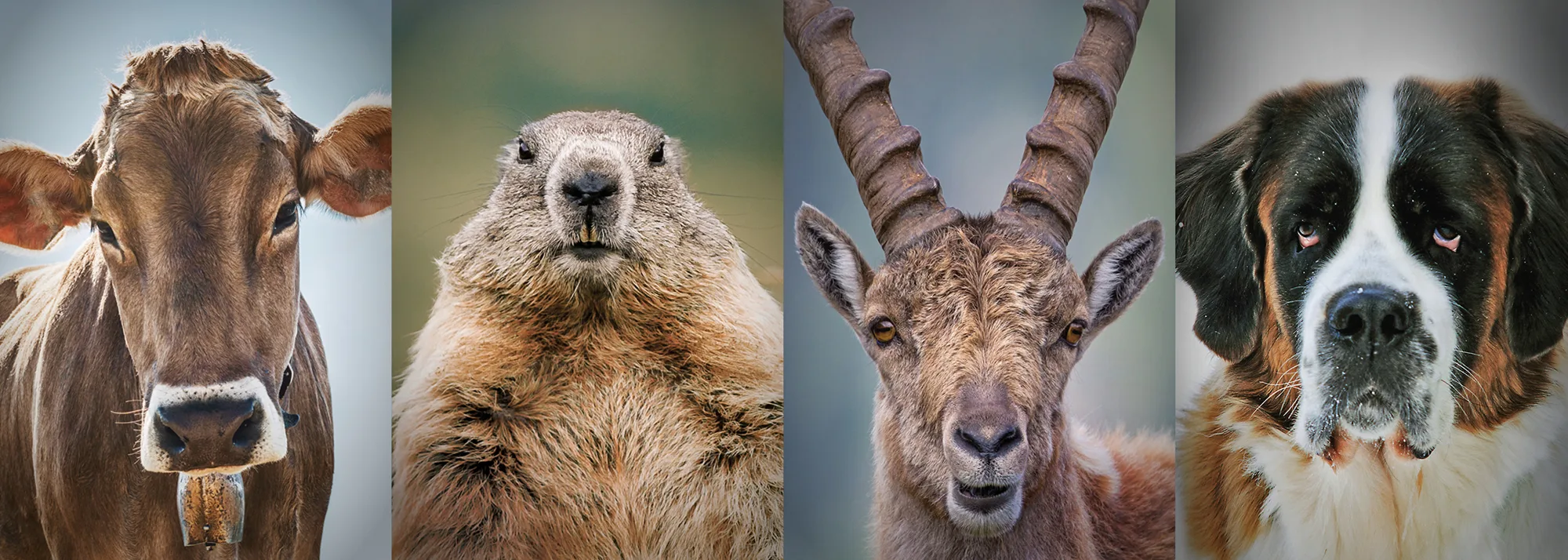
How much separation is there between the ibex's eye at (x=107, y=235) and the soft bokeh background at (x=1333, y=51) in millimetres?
4176

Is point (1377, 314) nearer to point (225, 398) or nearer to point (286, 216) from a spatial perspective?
point (286, 216)

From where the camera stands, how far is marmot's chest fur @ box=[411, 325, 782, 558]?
15.4ft

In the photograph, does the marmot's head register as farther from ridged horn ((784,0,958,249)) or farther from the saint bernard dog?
the saint bernard dog

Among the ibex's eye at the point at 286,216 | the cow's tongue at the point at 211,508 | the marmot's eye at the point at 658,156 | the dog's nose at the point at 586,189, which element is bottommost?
the cow's tongue at the point at 211,508

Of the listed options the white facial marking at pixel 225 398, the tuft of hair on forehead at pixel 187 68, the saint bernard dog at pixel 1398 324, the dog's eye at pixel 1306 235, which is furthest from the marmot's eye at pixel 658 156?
the dog's eye at pixel 1306 235

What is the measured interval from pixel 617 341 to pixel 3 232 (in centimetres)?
233

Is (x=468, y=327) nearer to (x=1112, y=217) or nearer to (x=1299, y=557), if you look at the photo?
(x=1112, y=217)

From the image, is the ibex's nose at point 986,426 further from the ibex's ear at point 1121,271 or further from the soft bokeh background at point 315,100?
the soft bokeh background at point 315,100

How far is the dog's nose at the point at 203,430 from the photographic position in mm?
4320

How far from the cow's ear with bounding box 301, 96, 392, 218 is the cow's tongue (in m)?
1.13

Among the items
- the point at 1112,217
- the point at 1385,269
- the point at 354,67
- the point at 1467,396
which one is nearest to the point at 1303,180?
the point at 1385,269

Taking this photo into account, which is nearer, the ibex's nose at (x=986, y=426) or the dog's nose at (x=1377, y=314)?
the ibex's nose at (x=986, y=426)

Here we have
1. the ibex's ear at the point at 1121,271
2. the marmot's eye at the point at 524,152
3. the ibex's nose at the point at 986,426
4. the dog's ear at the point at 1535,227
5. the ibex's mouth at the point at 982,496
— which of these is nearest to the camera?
the ibex's nose at the point at 986,426

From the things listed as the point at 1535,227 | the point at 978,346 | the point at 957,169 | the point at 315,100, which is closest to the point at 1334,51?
the point at 1535,227
